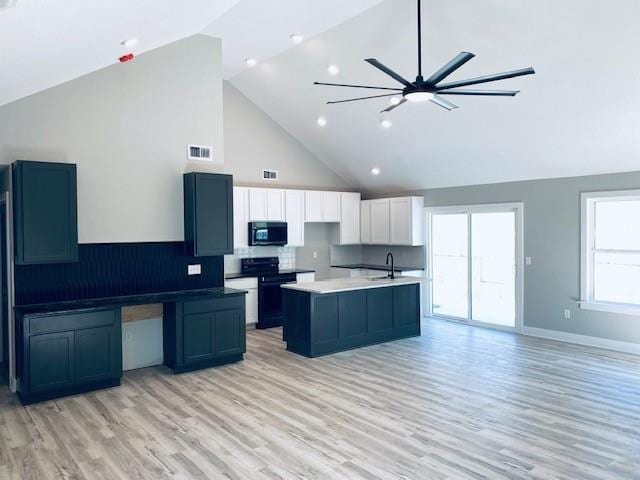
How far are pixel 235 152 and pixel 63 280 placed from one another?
3751mm

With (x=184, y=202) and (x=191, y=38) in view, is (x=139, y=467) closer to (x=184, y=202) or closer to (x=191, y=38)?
(x=184, y=202)

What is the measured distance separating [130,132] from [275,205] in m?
3.10

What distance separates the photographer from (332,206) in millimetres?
9086

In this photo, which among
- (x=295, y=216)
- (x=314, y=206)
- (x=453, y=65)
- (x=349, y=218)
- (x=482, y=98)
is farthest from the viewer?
(x=349, y=218)

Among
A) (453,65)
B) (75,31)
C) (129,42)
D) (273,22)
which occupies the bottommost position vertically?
(75,31)

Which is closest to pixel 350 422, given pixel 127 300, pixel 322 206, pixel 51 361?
pixel 127 300

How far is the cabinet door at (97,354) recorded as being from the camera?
4.76 metres

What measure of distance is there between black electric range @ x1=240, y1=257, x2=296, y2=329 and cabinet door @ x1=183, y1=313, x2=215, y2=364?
2224 mm

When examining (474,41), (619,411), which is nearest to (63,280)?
(474,41)

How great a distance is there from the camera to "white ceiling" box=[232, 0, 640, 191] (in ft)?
15.3

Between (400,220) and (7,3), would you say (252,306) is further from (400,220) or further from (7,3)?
(7,3)

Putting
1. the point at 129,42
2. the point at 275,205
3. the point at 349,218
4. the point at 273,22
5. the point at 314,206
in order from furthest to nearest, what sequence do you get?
the point at 349,218, the point at 314,206, the point at 275,205, the point at 273,22, the point at 129,42

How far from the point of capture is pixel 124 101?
5.47 meters

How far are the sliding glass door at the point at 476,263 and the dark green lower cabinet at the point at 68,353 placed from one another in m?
5.45
